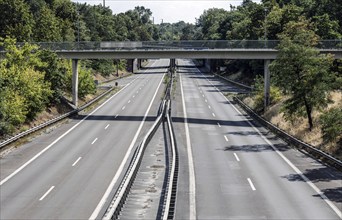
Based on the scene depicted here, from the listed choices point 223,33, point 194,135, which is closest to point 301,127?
point 194,135

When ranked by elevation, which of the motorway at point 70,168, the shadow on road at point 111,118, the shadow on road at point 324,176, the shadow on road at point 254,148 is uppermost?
the shadow on road at point 111,118

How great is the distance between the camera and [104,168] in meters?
33.4

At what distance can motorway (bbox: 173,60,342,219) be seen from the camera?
78.4 feet

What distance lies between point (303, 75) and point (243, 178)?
69.5 feet

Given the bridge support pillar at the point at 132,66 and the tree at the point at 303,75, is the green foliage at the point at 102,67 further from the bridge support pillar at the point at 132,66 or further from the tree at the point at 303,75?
the tree at the point at 303,75

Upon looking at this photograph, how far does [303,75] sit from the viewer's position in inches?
1905

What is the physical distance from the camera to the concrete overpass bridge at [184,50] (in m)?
59.4

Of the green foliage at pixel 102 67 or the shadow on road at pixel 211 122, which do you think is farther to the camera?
the green foliage at pixel 102 67

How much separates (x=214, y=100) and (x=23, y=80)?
35680 millimetres

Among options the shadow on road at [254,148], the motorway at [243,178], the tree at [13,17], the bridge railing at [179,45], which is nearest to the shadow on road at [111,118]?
the motorway at [243,178]

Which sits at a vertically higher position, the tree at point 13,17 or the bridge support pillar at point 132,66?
the tree at point 13,17

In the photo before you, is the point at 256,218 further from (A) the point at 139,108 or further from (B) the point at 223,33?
(B) the point at 223,33

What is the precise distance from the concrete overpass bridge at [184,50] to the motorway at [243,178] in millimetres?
9390

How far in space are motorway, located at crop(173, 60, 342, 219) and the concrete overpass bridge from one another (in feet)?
30.8
